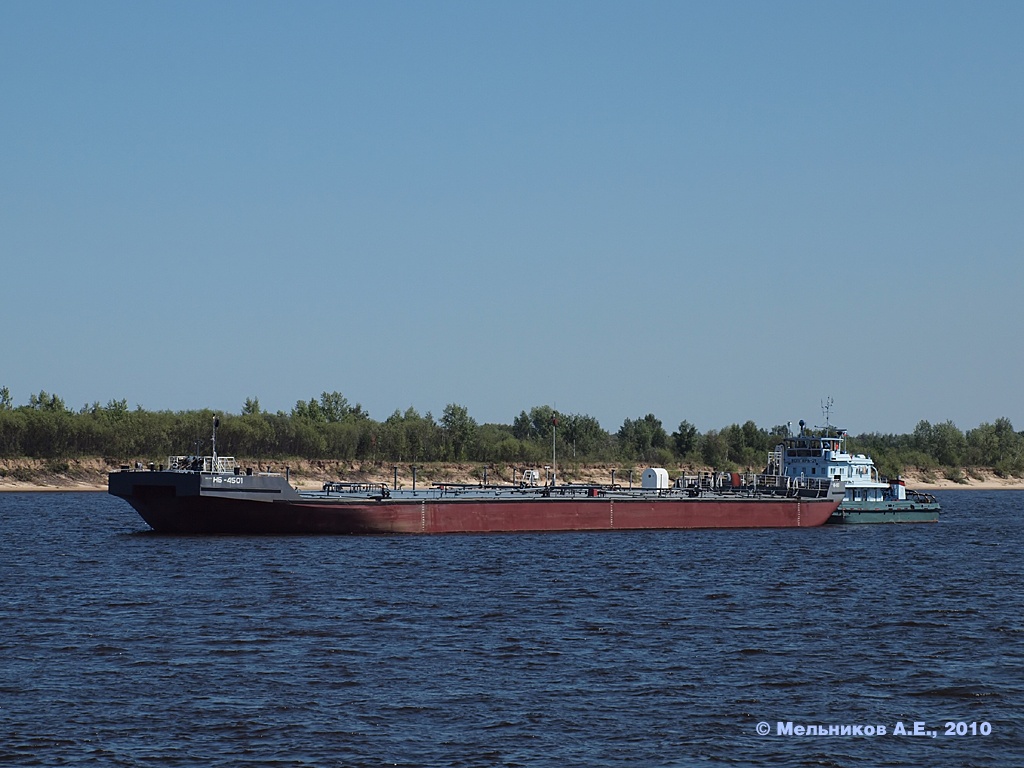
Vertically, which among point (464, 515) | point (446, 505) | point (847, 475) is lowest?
point (464, 515)

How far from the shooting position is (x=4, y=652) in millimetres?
33031

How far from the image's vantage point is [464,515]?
7350 centimetres

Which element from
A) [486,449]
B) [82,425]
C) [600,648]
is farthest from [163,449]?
[600,648]

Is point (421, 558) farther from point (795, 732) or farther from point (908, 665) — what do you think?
point (795, 732)

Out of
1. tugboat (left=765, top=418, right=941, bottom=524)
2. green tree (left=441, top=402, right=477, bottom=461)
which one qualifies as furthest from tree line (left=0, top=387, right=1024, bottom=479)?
tugboat (left=765, top=418, right=941, bottom=524)

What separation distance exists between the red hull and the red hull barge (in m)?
0.06

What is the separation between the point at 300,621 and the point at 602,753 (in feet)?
56.4

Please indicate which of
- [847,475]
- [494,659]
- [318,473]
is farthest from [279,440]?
[494,659]

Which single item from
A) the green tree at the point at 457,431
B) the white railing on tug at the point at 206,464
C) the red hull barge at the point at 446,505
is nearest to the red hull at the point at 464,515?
the red hull barge at the point at 446,505

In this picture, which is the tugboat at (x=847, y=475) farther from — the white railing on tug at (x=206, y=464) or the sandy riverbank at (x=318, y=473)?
the sandy riverbank at (x=318, y=473)

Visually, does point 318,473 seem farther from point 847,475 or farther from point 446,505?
point 446,505

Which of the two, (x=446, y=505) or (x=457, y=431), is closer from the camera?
(x=446, y=505)

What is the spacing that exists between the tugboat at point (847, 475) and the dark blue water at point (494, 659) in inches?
1010

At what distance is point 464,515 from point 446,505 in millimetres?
1315
